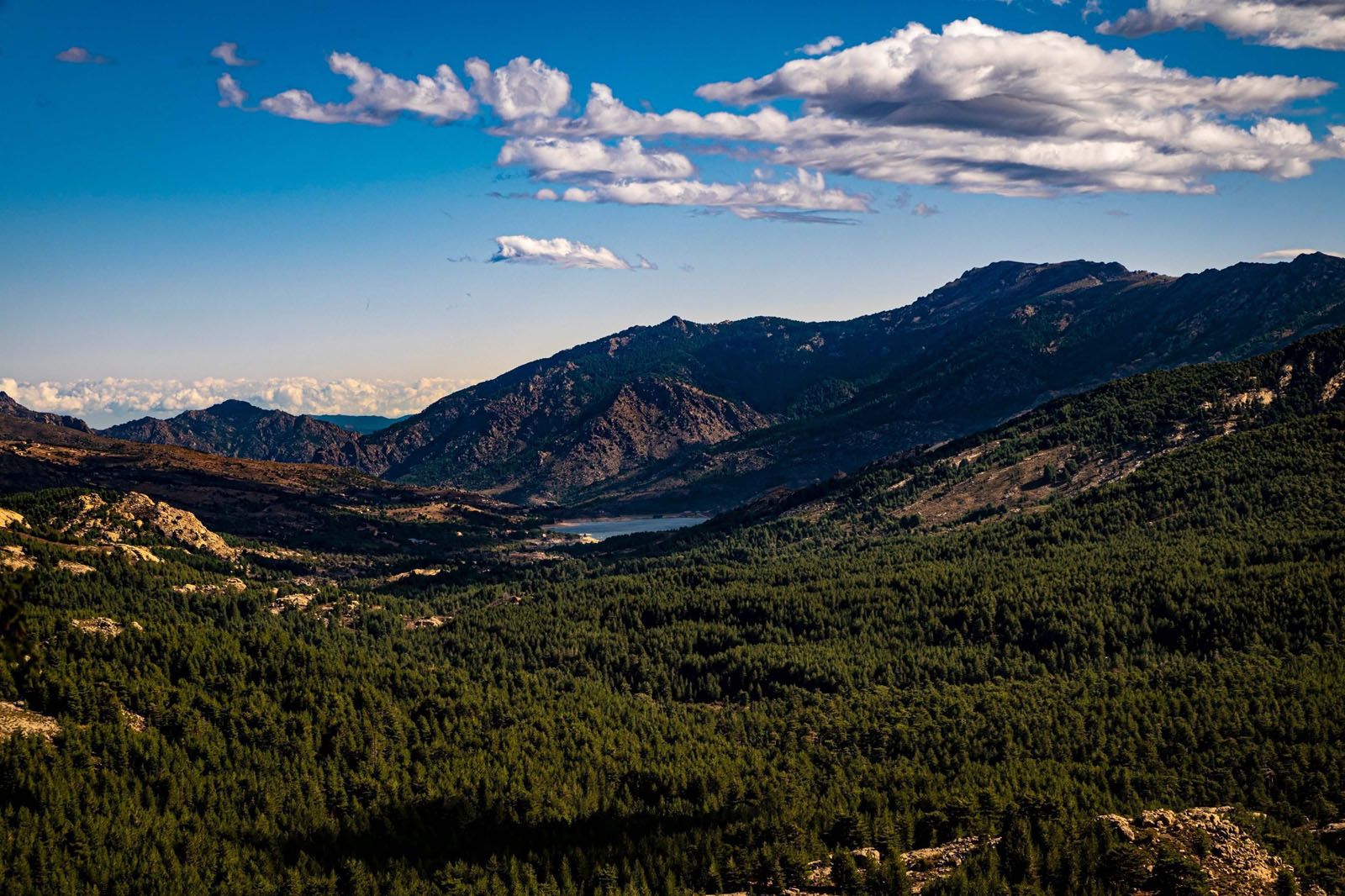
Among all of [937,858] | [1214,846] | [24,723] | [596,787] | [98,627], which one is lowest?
[596,787]

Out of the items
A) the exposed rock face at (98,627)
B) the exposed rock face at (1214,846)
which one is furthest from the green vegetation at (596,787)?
the exposed rock face at (1214,846)

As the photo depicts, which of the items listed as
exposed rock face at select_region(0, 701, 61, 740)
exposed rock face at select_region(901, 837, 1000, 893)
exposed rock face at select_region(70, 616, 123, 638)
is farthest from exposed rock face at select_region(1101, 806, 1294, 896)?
exposed rock face at select_region(70, 616, 123, 638)

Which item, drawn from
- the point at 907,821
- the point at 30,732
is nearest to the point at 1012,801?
the point at 907,821

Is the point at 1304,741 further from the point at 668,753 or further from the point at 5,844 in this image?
the point at 5,844

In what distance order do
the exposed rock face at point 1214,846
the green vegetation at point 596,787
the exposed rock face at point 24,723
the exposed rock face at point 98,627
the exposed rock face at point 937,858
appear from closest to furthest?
the exposed rock face at point 1214,846 < the exposed rock face at point 937,858 < the green vegetation at point 596,787 < the exposed rock face at point 24,723 < the exposed rock face at point 98,627

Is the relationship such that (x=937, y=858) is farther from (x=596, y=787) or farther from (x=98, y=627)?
(x=98, y=627)

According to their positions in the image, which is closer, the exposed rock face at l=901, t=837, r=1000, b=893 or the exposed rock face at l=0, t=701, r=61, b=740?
the exposed rock face at l=901, t=837, r=1000, b=893

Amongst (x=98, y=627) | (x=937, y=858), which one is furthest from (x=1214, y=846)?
(x=98, y=627)

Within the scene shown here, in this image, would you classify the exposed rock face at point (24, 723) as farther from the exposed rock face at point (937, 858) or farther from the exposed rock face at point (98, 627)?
the exposed rock face at point (937, 858)

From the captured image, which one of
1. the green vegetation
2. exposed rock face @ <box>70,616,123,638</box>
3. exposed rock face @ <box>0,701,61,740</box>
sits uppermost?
exposed rock face @ <box>70,616,123,638</box>

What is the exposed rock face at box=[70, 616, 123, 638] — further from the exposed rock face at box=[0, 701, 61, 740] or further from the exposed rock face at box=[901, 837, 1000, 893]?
the exposed rock face at box=[901, 837, 1000, 893]

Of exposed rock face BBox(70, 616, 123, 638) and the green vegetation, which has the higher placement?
exposed rock face BBox(70, 616, 123, 638)
